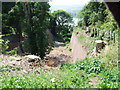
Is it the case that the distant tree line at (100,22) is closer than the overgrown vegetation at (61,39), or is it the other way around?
the overgrown vegetation at (61,39)

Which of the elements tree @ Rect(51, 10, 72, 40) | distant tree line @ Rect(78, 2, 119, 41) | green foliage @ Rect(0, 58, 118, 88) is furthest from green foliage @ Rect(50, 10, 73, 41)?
green foliage @ Rect(0, 58, 118, 88)

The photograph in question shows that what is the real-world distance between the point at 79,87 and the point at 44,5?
10.4m

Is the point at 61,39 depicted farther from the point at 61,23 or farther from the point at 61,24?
the point at 61,23

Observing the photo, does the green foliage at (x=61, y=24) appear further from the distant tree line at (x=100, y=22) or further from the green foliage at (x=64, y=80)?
the green foliage at (x=64, y=80)

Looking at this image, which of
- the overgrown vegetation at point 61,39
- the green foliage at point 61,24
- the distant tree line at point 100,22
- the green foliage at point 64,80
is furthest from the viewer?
the green foliage at point 61,24

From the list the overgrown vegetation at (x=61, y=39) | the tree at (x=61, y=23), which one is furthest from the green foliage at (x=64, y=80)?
the tree at (x=61, y=23)

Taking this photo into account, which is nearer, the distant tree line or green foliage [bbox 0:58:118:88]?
green foliage [bbox 0:58:118:88]

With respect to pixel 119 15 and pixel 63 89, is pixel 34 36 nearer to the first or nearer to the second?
pixel 63 89

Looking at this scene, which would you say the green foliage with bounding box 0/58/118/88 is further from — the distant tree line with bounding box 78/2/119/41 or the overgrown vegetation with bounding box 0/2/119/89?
the distant tree line with bounding box 78/2/119/41

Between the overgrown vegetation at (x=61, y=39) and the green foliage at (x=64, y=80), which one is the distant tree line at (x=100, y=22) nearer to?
the overgrown vegetation at (x=61, y=39)

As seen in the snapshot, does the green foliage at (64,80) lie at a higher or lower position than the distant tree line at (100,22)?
lower

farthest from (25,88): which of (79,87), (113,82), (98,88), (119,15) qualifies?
(119,15)

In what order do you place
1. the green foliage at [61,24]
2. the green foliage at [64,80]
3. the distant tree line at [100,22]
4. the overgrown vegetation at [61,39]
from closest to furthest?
the green foliage at [64,80]
the overgrown vegetation at [61,39]
the distant tree line at [100,22]
the green foliage at [61,24]

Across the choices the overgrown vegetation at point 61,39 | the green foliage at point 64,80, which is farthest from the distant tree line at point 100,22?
the green foliage at point 64,80
